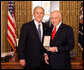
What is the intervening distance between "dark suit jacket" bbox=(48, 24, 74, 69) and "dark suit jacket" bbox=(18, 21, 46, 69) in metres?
0.23

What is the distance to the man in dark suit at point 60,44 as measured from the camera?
7.86ft

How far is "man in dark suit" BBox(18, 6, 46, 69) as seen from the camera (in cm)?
249

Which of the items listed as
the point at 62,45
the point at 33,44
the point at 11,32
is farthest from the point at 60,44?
the point at 11,32

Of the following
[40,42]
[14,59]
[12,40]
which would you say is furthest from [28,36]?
[12,40]

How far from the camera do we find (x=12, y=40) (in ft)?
14.1

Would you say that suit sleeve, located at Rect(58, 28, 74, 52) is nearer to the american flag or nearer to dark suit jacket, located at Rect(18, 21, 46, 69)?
dark suit jacket, located at Rect(18, 21, 46, 69)

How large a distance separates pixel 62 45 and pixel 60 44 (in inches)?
1.7

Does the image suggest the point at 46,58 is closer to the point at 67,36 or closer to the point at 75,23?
the point at 67,36

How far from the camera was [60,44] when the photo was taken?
7.95 ft

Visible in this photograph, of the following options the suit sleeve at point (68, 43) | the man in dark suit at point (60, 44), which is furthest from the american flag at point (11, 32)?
the suit sleeve at point (68, 43)

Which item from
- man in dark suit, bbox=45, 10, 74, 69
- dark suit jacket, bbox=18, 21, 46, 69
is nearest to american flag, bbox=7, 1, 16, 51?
dark suit jacket, bbox=18, 21, 46, 69

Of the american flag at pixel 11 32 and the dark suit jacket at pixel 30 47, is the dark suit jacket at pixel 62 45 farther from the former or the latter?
the american flag at pixel 11 32

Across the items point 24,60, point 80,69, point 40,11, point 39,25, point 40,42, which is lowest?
point 80,69

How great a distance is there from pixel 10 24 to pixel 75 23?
2.13 metres
